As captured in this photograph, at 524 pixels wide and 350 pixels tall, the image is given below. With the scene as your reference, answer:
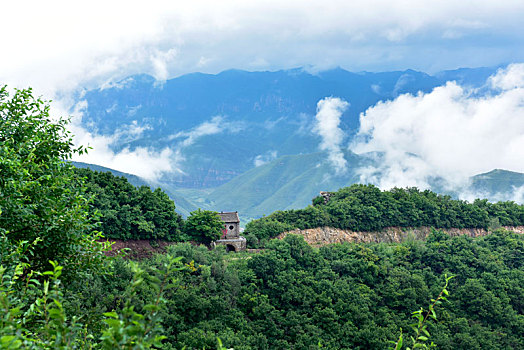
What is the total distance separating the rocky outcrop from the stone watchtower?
4479 millimetres

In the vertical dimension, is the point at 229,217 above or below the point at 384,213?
below

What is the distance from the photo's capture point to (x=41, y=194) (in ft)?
43.3

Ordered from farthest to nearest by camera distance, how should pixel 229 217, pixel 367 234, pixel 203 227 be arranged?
1. pixel 367 234
2. pixel 229 217
3. pixel 203 227

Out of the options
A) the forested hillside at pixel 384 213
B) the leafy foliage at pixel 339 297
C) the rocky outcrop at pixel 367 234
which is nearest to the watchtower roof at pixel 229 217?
the forested hillside at pixel 384 213

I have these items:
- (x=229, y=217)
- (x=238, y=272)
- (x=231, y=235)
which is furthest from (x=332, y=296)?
(x=229, y=217)

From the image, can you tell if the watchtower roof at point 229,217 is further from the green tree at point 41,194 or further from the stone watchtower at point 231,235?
the green tree at point 41,194

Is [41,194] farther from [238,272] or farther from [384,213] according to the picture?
A: [384,213]

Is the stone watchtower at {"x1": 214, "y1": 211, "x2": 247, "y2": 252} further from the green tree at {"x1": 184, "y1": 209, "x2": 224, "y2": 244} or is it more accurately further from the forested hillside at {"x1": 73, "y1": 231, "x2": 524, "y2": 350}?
the forested hillside at {"x1": 73, "y1": 231, "x2": 524, "y2": 350}

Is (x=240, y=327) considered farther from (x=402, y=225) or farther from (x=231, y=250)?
(x=402, y=225)

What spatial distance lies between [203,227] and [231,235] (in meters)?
4.85

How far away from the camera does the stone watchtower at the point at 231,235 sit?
1634 inches

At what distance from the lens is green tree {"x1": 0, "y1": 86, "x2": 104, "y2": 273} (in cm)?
1213

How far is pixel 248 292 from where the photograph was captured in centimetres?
2955

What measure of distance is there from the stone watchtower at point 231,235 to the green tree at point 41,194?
27.1 meters
